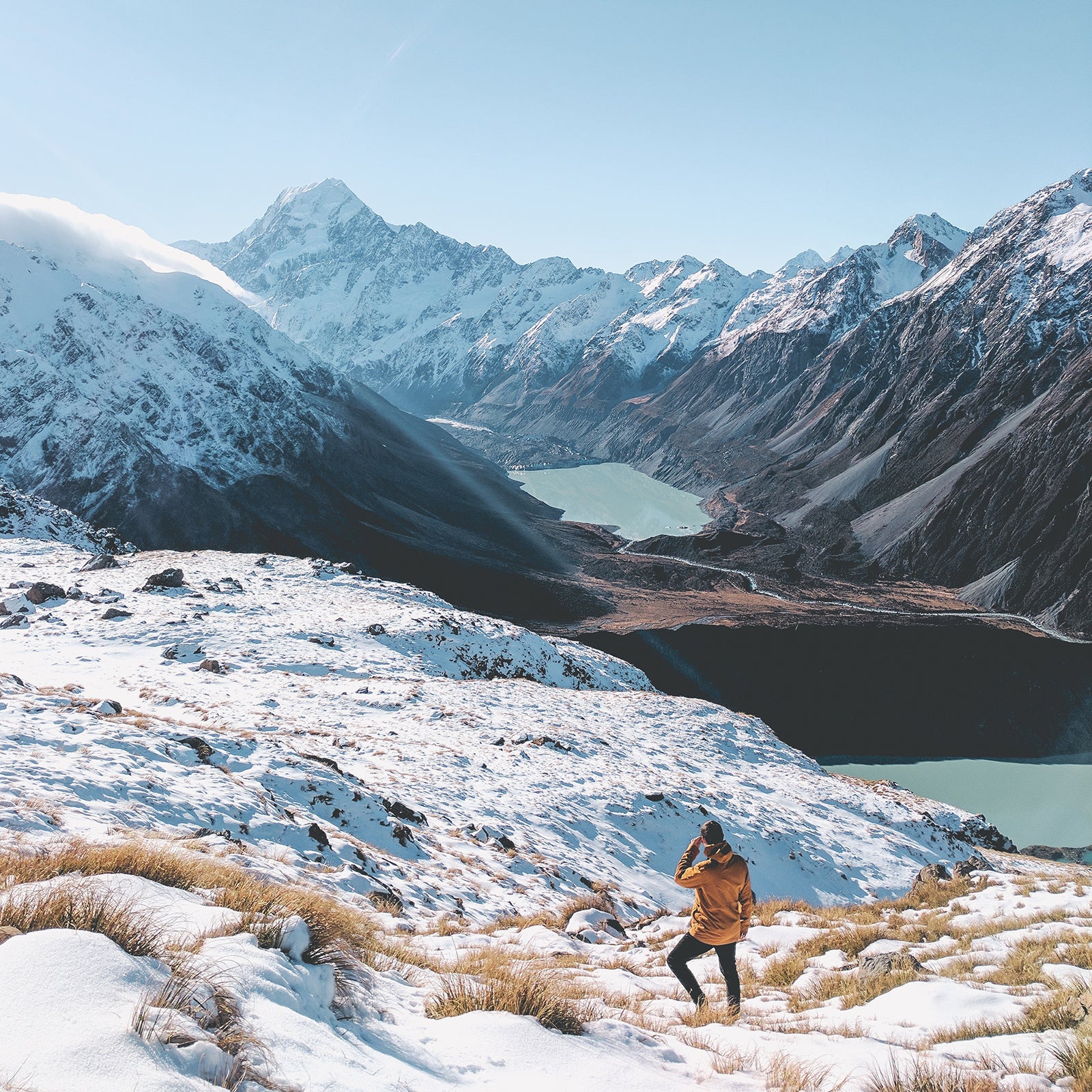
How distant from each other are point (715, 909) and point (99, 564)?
31.0 m

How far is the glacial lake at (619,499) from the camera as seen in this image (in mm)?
138750

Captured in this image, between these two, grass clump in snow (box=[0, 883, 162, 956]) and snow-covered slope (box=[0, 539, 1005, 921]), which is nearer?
grass clump in snow (box=[0, 883, 162, 956])

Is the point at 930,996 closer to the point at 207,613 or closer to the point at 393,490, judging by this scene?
the point at 207,613

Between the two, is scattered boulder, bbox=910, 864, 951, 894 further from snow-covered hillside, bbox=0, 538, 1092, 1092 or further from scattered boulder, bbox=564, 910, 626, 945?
scattered boulder, bbox=564, 910, 626, 945

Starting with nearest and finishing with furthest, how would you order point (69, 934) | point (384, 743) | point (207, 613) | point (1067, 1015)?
point (69, 934) → point (1067, 1015) → point (384, 743) → point (207, 613)

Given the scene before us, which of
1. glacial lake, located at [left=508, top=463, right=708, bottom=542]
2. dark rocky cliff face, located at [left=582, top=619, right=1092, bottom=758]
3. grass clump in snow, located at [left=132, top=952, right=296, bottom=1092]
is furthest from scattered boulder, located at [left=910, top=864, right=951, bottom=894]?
glacial lake, located at [left=508, top=463, right=708, bottom=542]

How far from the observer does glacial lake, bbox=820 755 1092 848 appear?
40.9 m

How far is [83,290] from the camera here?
87938 millimetres

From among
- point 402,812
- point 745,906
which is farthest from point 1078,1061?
point 402,812

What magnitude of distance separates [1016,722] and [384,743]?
52383mm

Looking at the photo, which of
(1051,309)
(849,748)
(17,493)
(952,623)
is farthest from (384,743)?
(1051,309)

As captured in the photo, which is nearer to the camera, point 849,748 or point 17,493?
point 17,493

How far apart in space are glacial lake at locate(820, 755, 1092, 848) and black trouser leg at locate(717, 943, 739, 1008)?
39110mm

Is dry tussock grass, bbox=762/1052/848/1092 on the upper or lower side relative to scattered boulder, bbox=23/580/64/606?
upper
